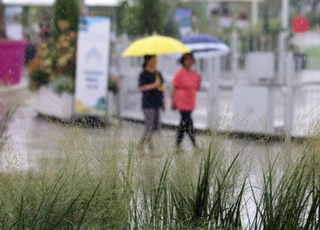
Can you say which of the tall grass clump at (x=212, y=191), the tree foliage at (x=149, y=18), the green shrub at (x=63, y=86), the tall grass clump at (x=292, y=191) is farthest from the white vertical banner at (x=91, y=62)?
the tall grass clump at (x=292, y=191)

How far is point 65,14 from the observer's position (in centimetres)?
1242

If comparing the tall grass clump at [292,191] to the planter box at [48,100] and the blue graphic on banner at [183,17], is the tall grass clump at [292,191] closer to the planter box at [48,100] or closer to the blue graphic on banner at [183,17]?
the planter box at [48,100]

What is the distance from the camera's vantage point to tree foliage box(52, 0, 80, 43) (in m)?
12.4

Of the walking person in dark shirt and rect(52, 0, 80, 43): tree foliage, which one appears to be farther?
rect(52, 0, 80, 43): tree foliage

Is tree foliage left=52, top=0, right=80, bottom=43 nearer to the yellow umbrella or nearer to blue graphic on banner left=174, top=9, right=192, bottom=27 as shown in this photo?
the yellow umbrella

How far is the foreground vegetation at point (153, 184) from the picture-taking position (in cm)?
274

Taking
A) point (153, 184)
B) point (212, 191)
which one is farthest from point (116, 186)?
point (212, 191)

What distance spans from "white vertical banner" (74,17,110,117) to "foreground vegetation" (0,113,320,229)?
822cm

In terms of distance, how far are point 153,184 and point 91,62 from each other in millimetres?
8512

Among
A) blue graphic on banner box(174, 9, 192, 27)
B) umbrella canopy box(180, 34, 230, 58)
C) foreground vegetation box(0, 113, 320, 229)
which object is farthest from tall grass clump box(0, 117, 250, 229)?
blue graphic on banner box(174, 9, 192, 27)

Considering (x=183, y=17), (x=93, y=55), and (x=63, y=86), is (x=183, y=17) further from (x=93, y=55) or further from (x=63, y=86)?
(x=93, y=55)

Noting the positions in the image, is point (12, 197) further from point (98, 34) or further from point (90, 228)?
point (98, 34)

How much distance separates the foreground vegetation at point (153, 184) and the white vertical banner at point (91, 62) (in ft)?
27.0

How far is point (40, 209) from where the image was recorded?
261cm
